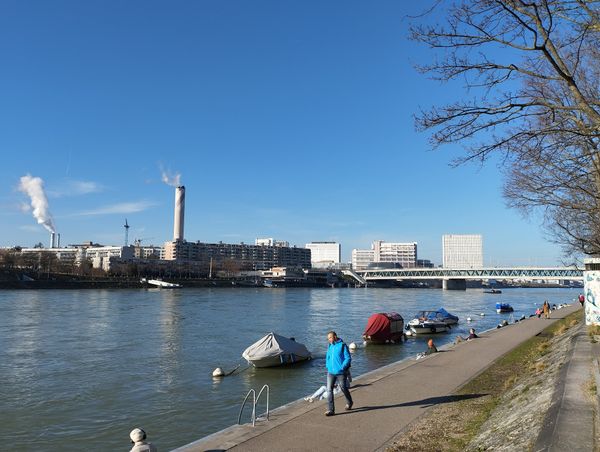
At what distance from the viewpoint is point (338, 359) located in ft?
41.4

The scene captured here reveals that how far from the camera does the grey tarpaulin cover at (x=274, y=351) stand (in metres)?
25.5

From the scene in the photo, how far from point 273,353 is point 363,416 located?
14.1 m

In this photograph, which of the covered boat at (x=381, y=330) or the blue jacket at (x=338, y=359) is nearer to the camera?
the blue jacket at (x=338, y=359)

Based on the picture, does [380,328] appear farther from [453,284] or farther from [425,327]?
[453,284]

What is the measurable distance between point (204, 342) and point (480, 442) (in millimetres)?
28809

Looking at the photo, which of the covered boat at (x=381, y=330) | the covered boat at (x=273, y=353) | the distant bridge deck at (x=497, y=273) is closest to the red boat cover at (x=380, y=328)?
the covered boat at (x=381, y=330)

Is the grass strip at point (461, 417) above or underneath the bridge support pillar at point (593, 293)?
underneath

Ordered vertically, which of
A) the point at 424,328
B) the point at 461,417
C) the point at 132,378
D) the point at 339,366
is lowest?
the point at 424,328

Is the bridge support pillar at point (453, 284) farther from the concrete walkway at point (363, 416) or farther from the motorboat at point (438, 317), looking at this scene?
the concrete walkway at point (363, 416)

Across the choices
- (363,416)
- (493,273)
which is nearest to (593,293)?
(363,416)

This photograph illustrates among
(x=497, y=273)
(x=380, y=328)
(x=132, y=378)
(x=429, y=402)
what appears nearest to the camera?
(x=429, y=402)

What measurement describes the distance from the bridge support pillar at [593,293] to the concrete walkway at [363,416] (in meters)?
9.33

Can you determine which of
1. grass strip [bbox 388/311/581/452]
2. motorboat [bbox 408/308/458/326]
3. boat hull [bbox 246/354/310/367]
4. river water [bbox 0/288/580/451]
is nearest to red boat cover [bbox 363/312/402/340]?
river water [bbox 0/288/580/451]

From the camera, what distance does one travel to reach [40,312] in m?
58.8
